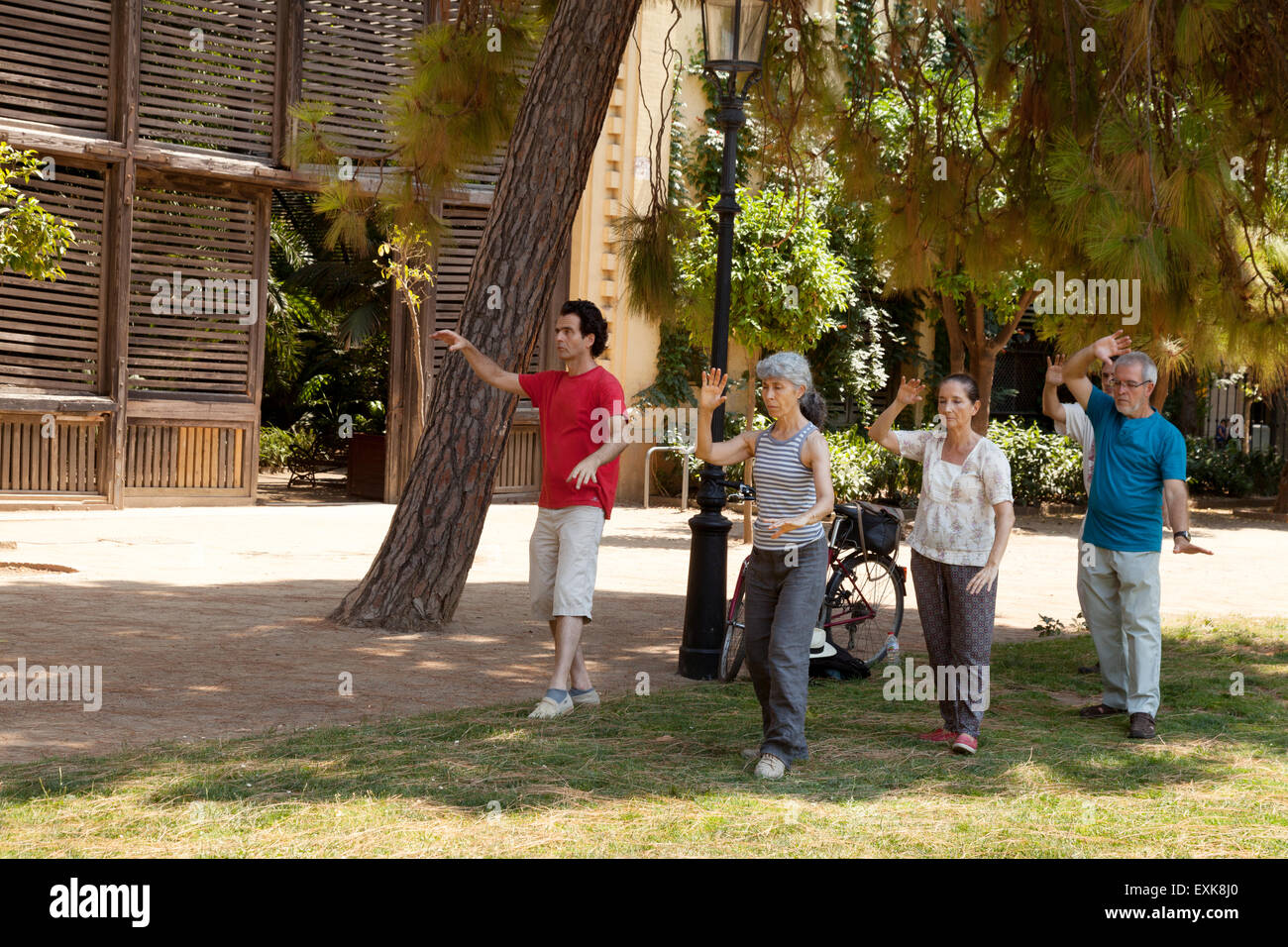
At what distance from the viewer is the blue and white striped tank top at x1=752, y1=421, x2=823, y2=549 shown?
17.5 ft

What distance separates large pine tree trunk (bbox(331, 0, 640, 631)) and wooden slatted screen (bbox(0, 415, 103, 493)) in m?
8.00

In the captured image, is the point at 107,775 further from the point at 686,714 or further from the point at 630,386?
the point at 630,386

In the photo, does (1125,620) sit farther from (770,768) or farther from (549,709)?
(549,709)

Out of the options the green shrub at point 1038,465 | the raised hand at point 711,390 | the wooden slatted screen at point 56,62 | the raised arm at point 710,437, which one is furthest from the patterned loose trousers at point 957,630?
the green shrub at point 1038,465

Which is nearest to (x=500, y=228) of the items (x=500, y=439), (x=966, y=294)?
(x=500, y=439)

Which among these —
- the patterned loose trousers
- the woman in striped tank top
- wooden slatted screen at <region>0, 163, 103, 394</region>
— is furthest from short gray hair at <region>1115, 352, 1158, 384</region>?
wooden slatted screen at <region>0, 163, 103, 394</region>

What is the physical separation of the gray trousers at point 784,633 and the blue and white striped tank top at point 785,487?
0.04m

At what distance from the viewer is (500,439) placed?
8.47 meters

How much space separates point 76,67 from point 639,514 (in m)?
8.08

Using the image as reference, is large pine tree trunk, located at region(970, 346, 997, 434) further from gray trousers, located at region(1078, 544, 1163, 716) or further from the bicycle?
gray trousers, located at region(1078, 544, 1163, 716)

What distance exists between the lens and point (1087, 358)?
246 inches

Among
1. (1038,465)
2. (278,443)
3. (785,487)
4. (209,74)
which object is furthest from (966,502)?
(278,443)

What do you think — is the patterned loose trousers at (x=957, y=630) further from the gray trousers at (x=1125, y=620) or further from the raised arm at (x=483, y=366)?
the raised arm at (x=483, y=366)

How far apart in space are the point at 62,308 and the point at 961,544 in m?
12.2
